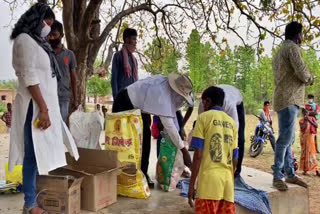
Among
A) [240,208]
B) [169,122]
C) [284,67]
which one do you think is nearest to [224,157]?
[169,122]

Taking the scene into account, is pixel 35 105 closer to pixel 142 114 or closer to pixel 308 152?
pixel 142 114

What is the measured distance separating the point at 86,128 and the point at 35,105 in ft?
3.78

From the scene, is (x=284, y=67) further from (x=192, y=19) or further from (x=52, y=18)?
(x=192, y=19)

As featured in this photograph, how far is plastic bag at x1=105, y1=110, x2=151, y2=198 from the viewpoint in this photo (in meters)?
3.62

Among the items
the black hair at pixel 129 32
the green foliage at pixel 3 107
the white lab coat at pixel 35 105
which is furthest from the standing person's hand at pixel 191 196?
the green foliage at pixel 3 107

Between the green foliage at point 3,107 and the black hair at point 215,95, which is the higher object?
the black hair at point 215,95

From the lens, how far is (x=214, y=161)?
116 inches

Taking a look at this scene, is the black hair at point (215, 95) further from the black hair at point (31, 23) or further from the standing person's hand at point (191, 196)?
the black hair at point (31, 23)

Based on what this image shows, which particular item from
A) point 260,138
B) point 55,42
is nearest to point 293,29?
point 55,42

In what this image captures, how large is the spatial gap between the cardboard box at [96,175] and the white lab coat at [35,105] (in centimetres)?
44

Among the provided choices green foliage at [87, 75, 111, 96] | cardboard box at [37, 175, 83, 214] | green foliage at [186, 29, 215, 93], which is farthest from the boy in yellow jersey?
green foliage at [87, 75, 111, 96]

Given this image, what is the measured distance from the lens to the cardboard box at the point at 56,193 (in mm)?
2873

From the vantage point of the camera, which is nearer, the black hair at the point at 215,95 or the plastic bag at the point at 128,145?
the black hair at the point at 215,95

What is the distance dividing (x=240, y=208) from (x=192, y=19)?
19.0ft
